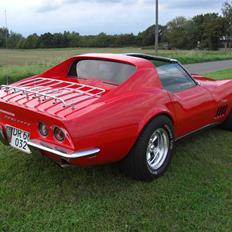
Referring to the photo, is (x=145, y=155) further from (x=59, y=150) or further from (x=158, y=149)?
(x=59, y=150)

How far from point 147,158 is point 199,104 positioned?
1.19m

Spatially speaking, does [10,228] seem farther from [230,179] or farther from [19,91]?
[230,179]

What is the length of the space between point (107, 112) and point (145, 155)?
0.63 m

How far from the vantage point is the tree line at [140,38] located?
60625mm

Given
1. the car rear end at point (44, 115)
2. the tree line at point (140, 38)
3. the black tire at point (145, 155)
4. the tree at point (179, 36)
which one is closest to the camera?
the car rear end at point (44, 115)

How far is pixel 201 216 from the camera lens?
9.59 ft

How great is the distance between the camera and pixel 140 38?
65750 millimetres

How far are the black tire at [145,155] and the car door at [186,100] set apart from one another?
33 centimetres

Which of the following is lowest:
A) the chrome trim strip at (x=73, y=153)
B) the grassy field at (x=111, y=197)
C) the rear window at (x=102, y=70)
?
the grassy field at (x=111, y=197)

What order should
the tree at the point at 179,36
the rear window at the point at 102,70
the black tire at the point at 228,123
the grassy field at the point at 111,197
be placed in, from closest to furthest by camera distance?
the grassy field at the point at 111,197
the rear window at the point at 102,70
the black tire at the point at 228,123
the tree at the point at 179,36

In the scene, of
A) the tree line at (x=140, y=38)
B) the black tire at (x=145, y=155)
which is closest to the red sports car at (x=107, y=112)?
the black tire at (x=145, y=155)

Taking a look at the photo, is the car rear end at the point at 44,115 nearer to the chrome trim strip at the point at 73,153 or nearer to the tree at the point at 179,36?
the chrome trim strip at the point at 73,153

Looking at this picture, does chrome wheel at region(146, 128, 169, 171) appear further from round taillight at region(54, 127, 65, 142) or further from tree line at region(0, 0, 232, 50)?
tree line at region(0, 0, 232, 50)

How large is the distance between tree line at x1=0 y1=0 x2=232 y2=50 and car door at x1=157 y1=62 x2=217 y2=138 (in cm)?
5296
